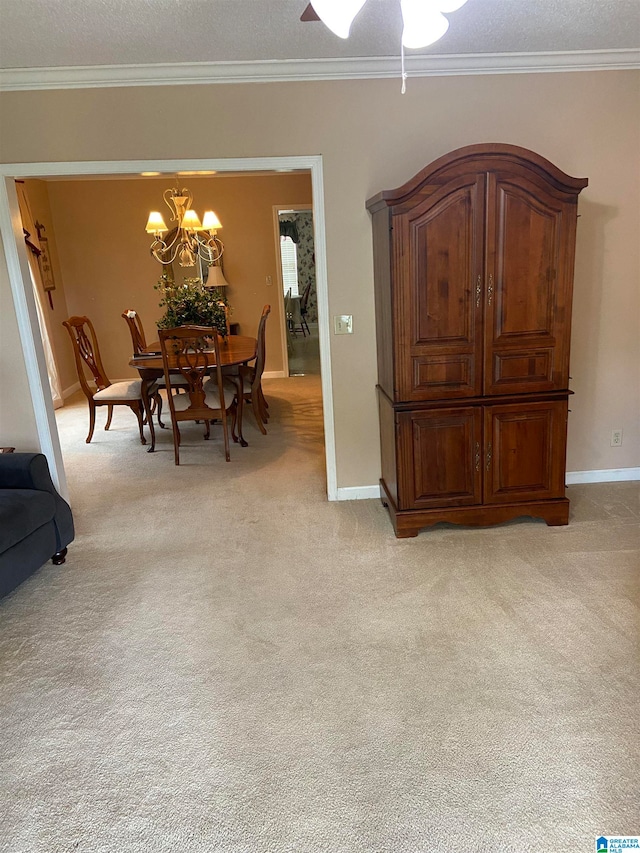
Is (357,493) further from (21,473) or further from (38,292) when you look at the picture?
(38,292)

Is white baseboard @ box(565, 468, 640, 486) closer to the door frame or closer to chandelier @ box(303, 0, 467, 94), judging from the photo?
the door frame

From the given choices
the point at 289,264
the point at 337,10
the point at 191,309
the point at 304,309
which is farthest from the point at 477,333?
the point at 304,309

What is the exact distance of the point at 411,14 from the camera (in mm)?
1609

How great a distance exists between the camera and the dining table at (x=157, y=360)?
15.5ft

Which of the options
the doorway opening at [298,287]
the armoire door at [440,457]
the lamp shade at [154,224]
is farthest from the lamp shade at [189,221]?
the armoire door at [440,457]

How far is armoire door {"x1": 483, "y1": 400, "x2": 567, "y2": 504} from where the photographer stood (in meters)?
3.09

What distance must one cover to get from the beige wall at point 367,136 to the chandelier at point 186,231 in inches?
92.4

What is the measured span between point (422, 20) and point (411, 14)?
0.12 feet

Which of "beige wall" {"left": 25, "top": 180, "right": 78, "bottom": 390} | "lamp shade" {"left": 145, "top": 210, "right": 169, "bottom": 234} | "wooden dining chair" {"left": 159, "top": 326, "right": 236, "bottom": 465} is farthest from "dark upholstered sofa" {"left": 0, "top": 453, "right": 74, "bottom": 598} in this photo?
"beige wall" {"left": 25, "top": 180, "right": 78, "bottom": 390}

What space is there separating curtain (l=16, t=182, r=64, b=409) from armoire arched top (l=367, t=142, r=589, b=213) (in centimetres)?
451

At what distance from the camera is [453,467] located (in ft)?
10.3

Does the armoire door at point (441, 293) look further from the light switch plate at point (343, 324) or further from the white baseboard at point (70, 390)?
the white baseboard at point (70, 390)

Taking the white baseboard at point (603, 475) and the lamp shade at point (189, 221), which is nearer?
the white baseboard at point (603, 475)

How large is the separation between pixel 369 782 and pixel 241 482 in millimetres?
2652
